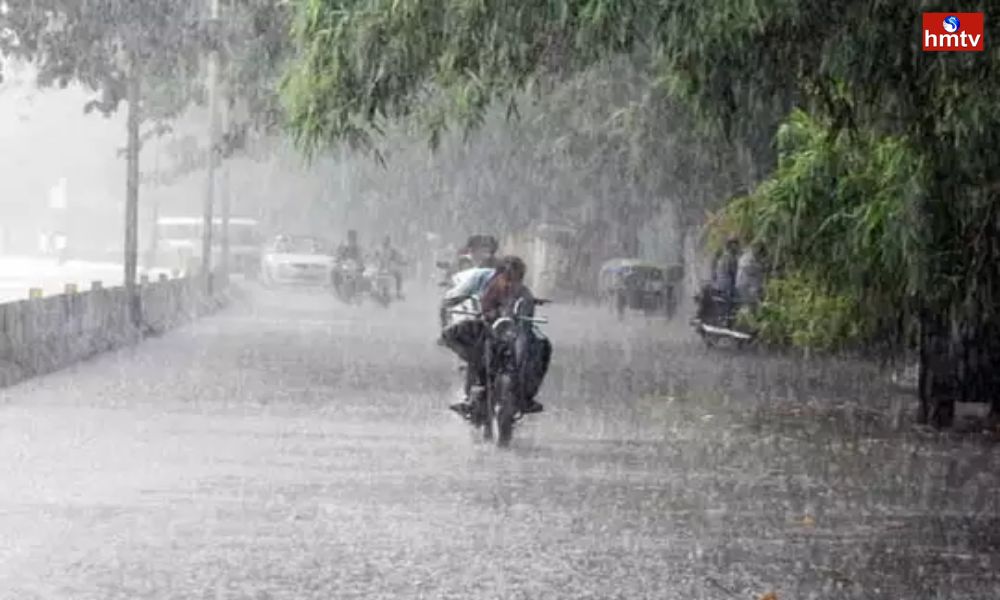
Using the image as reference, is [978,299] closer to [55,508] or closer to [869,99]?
[869,99]

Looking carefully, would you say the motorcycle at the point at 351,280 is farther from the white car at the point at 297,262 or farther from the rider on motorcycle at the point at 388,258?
the white car at the point at 297,262

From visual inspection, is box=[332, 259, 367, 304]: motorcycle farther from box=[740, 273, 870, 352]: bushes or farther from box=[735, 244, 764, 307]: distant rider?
box=[740, 273, 870, 352]: bushes

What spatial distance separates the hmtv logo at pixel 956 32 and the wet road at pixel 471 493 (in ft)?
9.26

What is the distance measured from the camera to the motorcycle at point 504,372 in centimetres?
1952

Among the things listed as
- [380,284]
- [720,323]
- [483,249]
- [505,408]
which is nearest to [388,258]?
[380,284]

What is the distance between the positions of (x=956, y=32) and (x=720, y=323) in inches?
963

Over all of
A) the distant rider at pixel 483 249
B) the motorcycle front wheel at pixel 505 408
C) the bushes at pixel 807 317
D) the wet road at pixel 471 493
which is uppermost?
the distant rider at pixel 483 249

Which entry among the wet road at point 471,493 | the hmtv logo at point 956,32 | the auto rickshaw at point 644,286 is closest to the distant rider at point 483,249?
the wet road at point 471,493

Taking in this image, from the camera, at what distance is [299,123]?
1731cm

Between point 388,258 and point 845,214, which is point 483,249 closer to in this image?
point 845,214

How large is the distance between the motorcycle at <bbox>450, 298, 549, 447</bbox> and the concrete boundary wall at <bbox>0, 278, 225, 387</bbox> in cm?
724

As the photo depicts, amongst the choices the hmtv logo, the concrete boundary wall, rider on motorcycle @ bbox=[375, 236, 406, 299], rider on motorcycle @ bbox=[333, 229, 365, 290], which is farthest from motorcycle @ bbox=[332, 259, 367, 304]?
the hmtv logo

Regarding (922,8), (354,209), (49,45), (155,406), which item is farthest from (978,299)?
(354,209)

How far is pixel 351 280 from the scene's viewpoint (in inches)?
2248
